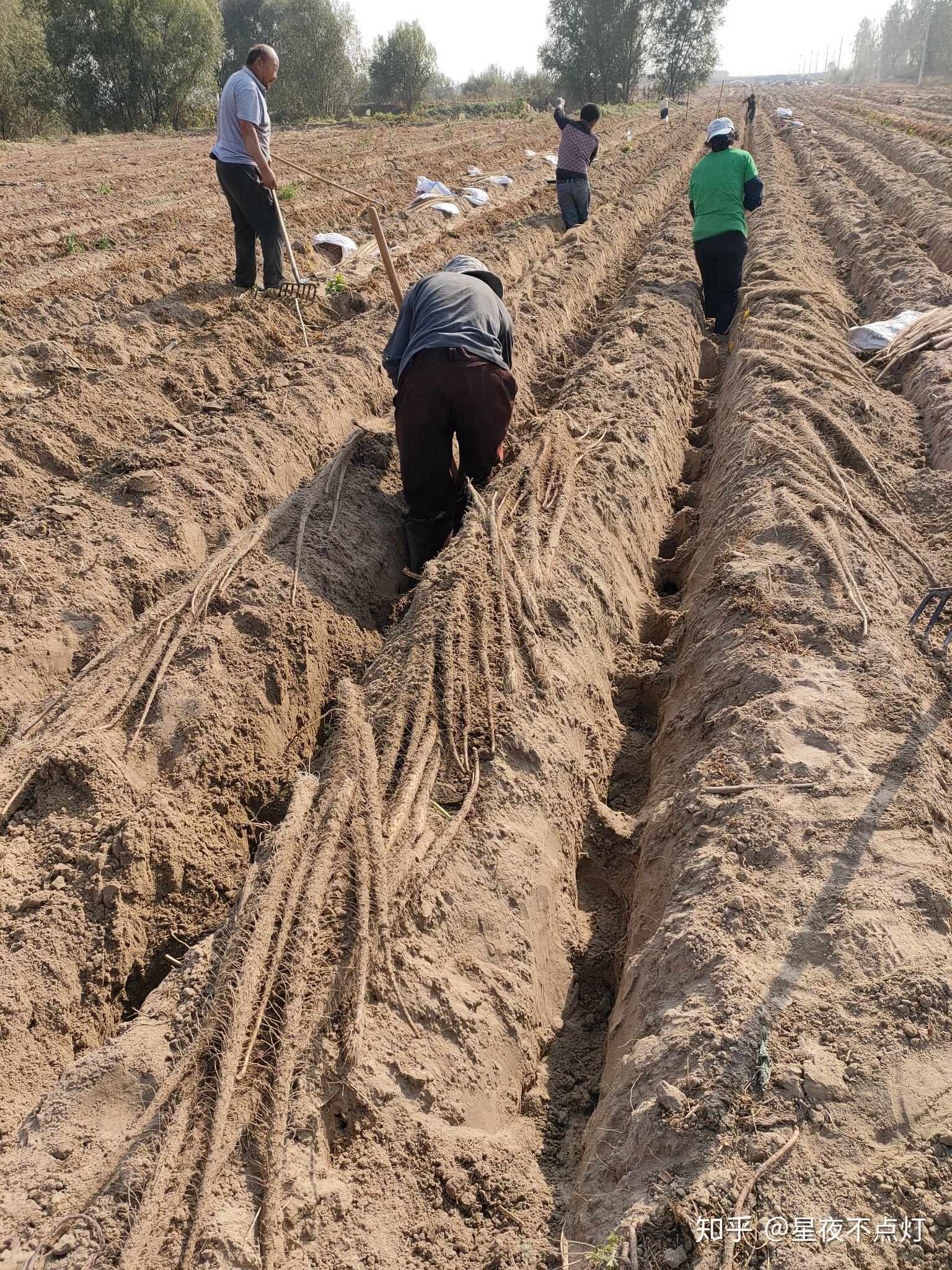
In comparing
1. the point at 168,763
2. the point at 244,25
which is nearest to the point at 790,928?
the point at 168,763

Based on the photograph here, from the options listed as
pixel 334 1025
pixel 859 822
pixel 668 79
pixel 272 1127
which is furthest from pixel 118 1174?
pixel 668 79

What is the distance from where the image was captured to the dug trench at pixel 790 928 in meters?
1.82

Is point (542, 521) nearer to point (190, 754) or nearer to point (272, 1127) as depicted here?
point (190, 754)

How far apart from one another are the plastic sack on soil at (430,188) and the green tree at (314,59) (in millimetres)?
28135

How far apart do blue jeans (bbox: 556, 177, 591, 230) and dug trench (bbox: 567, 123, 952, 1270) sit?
28.0 feet

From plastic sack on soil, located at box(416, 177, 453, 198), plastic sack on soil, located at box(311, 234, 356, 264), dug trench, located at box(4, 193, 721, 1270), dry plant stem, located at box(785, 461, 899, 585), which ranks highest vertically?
plastic sack on soil, located at box(416, 177, 453, 198)

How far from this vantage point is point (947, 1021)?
6.82 ft

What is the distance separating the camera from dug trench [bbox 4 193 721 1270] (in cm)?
196

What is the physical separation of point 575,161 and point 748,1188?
11948mm

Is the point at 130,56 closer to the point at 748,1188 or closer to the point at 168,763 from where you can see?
the point at 168,763

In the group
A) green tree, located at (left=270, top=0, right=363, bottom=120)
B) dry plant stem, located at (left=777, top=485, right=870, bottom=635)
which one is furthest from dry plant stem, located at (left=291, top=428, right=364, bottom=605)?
green tree, located at (left=270, top=0, right=363, bottom=120)

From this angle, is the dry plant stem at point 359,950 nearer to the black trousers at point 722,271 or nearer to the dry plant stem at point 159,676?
the dry plant stem at point 159,676

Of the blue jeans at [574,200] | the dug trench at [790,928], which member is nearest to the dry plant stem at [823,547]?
the dug trench at [790,928]

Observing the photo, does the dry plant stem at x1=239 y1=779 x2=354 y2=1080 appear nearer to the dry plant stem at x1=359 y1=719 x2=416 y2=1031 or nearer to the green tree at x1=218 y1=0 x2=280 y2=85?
the dry plant stem at x1=359 y1=719 x2=416 y2=1031
